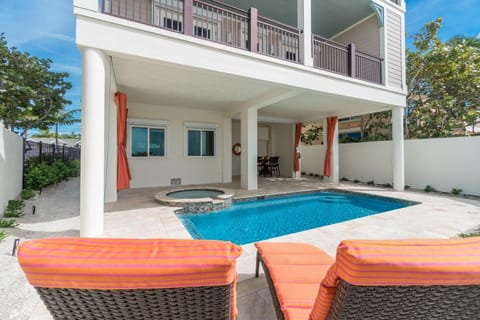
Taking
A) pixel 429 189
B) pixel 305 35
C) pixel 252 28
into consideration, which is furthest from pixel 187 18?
pixel 429 189

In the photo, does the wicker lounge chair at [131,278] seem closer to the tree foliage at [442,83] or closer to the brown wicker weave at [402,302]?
the brown wicker weave at [402,302]

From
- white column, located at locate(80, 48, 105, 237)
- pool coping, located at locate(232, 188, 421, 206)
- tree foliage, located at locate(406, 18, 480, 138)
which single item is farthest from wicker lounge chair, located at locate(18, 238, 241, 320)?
tree foliage, located at locate(406, 18, 480, 138)

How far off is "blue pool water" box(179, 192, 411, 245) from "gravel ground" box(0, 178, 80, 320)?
6.80 feet

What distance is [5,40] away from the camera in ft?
20.0

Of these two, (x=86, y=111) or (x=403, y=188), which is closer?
(x=86, y=111)

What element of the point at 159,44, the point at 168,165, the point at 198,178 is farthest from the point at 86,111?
the point at 198,178

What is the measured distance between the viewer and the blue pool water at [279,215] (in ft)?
13.3

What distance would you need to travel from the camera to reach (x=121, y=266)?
2.44 feet

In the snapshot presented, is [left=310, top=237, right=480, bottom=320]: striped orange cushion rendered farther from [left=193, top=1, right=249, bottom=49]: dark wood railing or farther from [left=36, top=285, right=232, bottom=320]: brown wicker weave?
[left=193, top=1, right=249, bottom=49]: dark wood railing

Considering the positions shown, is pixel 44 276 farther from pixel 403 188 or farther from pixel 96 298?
pixel 403 188

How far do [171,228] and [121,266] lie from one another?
312 cm

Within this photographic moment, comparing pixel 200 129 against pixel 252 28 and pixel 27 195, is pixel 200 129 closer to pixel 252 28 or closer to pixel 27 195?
pixel 252 28

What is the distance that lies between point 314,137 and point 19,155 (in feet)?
45.4

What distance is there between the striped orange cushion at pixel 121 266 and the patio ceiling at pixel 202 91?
12.1 feet
